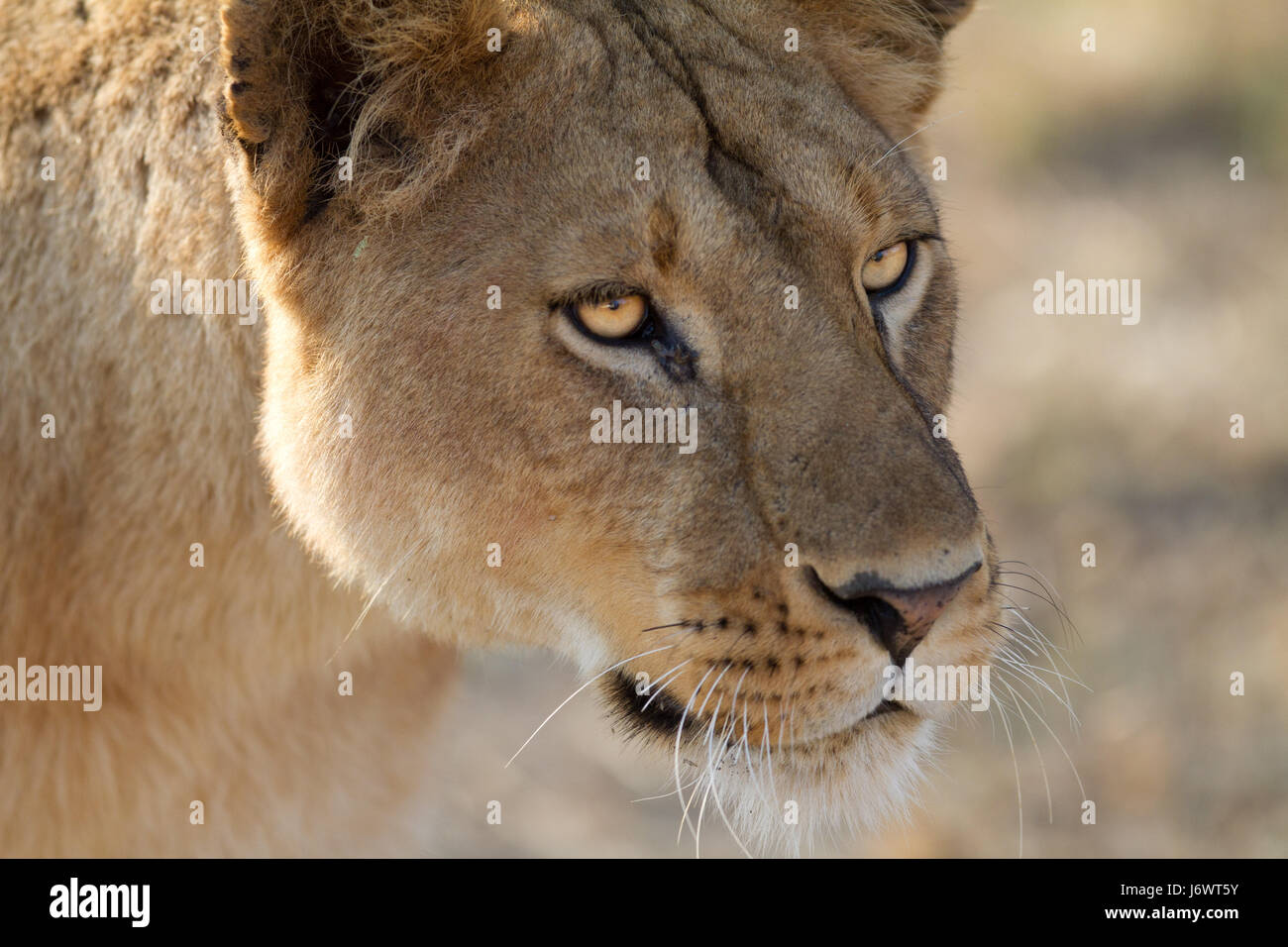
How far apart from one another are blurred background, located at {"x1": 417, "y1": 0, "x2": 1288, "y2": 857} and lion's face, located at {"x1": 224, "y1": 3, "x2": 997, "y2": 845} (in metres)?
0.65

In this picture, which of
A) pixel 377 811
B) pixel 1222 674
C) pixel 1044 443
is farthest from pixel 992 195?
pixel 377 811

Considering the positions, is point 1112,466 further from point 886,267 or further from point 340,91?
point 340,91

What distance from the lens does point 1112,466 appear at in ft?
22.0

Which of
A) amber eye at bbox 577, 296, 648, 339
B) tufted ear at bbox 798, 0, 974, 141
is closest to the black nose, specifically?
amber eye at bbox 577, 296, 648, 339

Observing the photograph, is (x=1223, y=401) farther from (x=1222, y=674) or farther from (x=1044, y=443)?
(x=1222, y=674)

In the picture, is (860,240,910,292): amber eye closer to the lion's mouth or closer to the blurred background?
the blurred background

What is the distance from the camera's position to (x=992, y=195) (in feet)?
29.7

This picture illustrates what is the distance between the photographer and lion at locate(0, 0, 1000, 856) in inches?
92.0

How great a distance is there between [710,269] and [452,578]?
29.6 inches

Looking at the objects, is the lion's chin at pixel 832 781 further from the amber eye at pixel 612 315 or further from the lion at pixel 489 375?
the amber eye at pixel 612 315

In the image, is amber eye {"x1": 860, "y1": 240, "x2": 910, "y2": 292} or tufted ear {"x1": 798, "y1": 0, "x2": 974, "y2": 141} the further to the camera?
tufted ear {"x1": 798, "y1": 0, "x2": 974, "y2": 141}

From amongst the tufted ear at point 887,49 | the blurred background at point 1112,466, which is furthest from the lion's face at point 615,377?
the blurred background at point 1112,466

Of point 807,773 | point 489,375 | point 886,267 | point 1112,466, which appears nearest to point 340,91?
point 489,375

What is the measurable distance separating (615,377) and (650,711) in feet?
2.04
